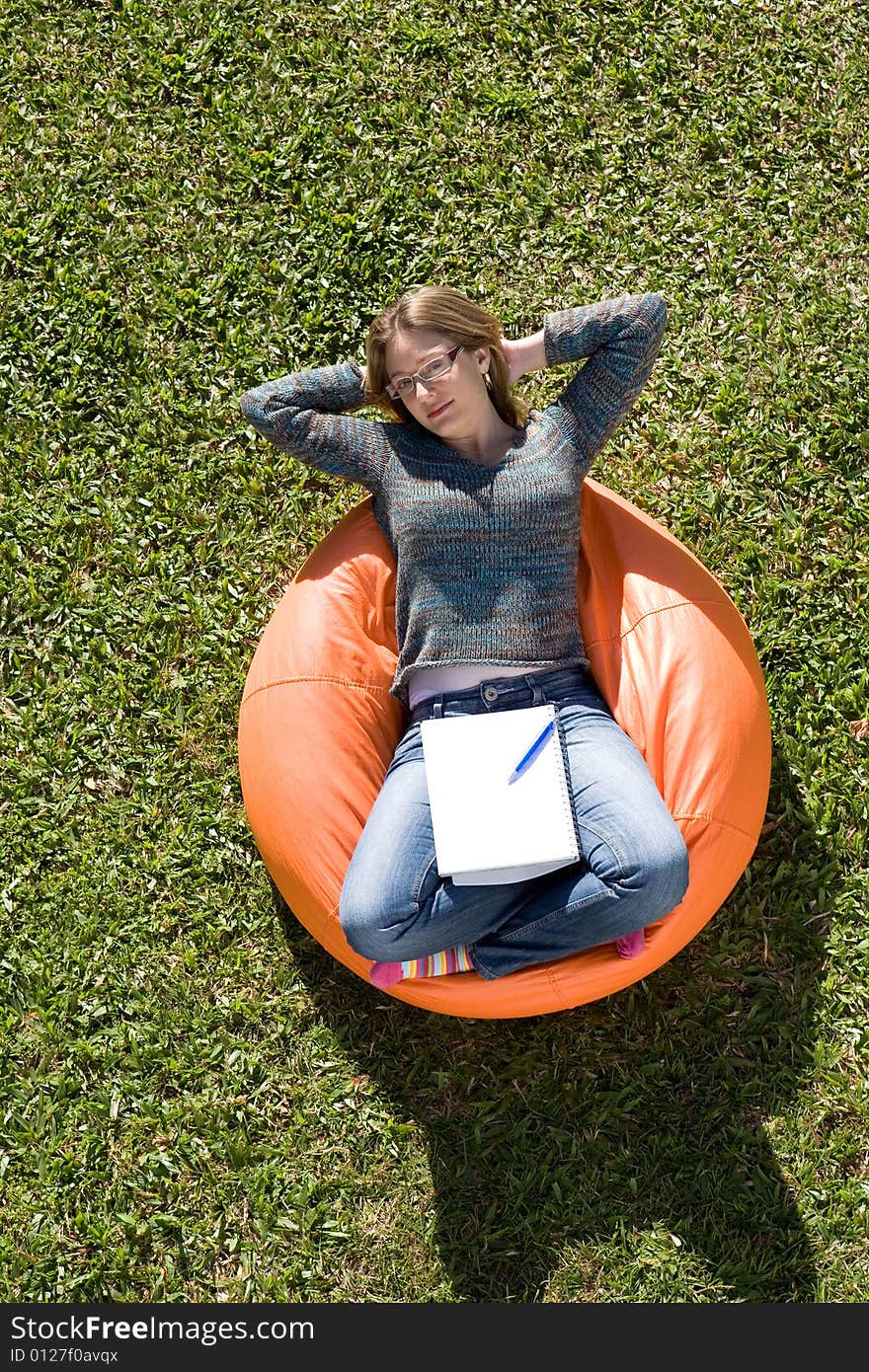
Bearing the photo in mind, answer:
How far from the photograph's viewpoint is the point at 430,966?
3586mm

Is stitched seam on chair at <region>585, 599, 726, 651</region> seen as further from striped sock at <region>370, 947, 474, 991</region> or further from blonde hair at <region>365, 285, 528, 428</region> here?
striped sock at <region>370, 947, 474, 991</region>

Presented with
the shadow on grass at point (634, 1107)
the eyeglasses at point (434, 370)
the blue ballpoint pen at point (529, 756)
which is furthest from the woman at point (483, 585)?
the shadow on grass at point (634, 1107)

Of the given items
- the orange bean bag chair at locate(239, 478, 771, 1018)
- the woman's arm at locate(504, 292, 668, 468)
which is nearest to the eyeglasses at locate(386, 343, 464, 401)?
the woman's arm at locate(504, 292, 668, 468)

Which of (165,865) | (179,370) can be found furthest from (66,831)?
(179,370)

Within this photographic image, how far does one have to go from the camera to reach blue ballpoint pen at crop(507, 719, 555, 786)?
138 inches

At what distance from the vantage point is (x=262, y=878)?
4.26 m

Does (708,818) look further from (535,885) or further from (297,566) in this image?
(297,566)

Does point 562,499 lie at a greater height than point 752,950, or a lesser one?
greater

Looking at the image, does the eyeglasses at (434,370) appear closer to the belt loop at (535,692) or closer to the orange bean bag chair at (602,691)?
the orange bean bag chair at (602,691)

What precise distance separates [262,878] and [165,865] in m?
0.33

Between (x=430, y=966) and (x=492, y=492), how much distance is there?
4.46ft

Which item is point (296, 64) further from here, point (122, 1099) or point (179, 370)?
point (122, 1099)

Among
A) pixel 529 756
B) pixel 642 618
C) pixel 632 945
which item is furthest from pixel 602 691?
pixel 632 945

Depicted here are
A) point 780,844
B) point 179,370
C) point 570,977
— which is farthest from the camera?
point 179,370
